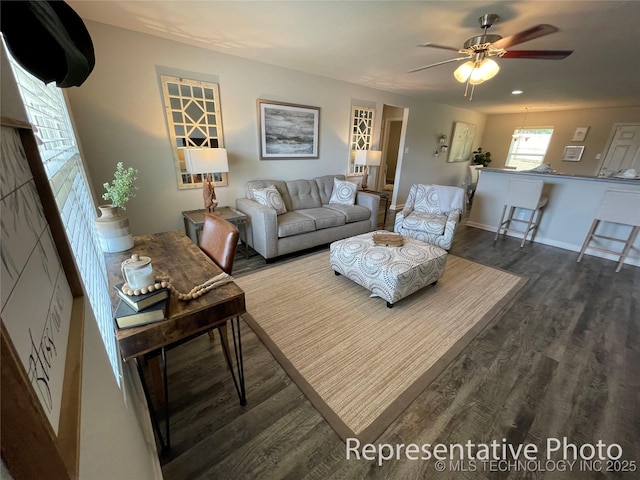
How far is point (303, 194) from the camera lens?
367cm

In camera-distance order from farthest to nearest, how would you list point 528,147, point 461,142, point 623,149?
point 528,147 → point 461,142 → point 623,149

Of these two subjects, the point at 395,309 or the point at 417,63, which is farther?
the point at 417,63

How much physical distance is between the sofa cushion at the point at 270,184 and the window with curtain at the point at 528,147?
673 centimetres

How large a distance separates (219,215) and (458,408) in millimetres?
2724

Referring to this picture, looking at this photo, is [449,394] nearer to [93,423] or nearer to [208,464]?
[208,464]

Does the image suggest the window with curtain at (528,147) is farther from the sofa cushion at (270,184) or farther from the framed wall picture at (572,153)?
the sofa cushion at (270,184)

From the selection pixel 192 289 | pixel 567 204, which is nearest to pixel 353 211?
pixel 192 289

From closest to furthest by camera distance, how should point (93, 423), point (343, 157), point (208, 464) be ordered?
1. point (93, 423)
2. point (208, 464)
3. point (343, 157)

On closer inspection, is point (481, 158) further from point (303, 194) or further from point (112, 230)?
point (112, 230)

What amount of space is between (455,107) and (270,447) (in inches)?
282

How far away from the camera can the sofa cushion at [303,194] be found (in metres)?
3.58

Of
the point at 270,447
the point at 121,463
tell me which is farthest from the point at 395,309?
the point at 121,463

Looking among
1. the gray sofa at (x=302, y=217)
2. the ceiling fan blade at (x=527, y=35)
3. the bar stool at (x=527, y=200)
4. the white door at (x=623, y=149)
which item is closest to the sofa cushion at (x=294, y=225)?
the gray sofa at (x=302, y=217)

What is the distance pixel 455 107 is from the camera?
5.99m
